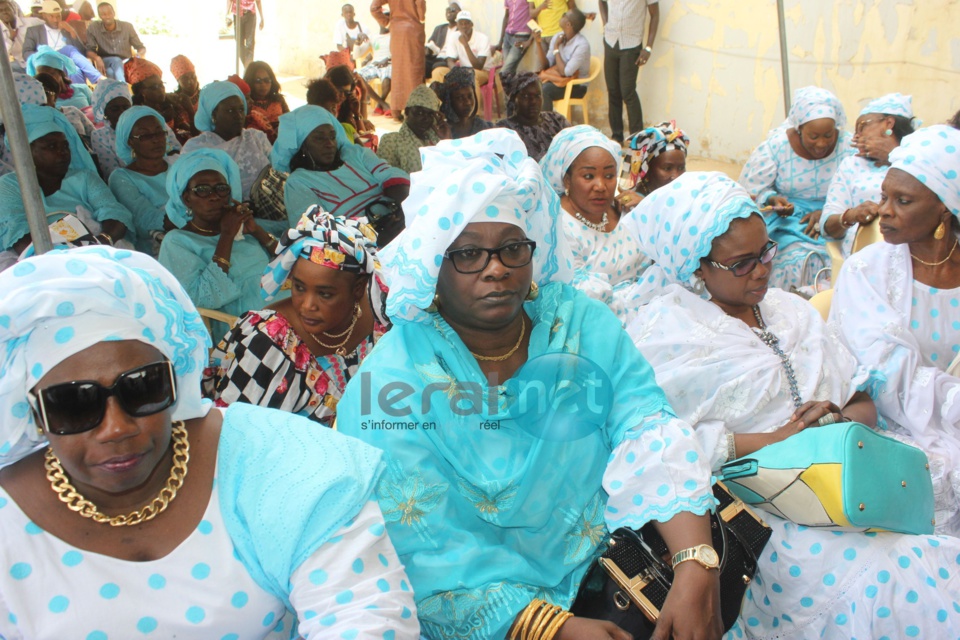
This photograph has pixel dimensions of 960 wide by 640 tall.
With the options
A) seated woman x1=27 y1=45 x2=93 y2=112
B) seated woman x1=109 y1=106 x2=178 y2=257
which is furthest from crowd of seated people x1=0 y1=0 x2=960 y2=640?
seated woman x1=27 y1=45 x2=93 y2=112

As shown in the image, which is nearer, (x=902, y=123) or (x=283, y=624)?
(x=283, y=624)

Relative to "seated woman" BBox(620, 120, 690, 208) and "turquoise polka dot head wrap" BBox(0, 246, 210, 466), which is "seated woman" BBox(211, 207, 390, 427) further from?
"seated woman" BBox(620, 120, 690, 208)

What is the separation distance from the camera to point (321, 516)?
1.48 metres

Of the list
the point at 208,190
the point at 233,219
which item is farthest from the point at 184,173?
the point at 233,219

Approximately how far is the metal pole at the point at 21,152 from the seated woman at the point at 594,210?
2.39 m

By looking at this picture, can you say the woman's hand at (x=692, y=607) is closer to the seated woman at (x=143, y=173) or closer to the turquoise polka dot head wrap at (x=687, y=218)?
the turquoise polka dot head wrap at (x=687, y=218)

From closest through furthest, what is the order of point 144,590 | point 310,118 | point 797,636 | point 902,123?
point 144,590 → point 797,636 → point 902,123 → point 310,118

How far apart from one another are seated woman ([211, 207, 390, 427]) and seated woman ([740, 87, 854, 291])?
298 cm

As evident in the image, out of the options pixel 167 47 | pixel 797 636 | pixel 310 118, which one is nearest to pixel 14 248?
pixel 310 118

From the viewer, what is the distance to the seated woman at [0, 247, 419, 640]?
52.7 inches

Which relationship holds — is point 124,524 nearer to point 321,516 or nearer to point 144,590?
point 144,590

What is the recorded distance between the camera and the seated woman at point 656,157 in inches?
186

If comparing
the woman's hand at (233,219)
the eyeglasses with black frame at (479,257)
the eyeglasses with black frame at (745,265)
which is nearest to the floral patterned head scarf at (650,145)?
the eyeglasses with black frame at (745,265)

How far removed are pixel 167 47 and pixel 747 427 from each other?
18.8 meters
